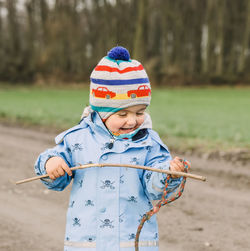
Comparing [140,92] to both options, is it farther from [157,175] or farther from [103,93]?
[157,175]

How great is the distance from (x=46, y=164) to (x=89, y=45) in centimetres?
4121

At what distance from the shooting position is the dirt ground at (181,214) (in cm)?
391

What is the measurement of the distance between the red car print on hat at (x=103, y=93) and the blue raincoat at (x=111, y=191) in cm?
15

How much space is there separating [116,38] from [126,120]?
34291mm

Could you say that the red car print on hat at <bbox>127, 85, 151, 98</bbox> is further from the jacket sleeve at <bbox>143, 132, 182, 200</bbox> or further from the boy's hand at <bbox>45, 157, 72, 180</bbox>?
the boy's hand at <bbox>45, 157, 72, 180</bbox>

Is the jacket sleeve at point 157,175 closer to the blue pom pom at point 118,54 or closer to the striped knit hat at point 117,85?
the striped knit hat at point 117,85

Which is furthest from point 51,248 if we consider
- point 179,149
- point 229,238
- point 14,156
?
point 179,149

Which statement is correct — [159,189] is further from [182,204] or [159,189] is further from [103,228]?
[182,204]

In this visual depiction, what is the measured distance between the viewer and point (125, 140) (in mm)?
2455

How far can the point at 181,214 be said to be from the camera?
464 centimetres

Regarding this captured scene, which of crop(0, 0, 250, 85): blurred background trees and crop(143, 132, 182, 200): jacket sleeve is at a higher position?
crop(143, 132, 182, 200): jacket sleeve

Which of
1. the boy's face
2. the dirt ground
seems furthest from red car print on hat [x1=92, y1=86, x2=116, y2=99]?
the dirt ground

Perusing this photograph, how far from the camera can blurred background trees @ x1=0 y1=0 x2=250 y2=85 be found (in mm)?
34375

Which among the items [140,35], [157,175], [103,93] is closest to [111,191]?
[157,175]
